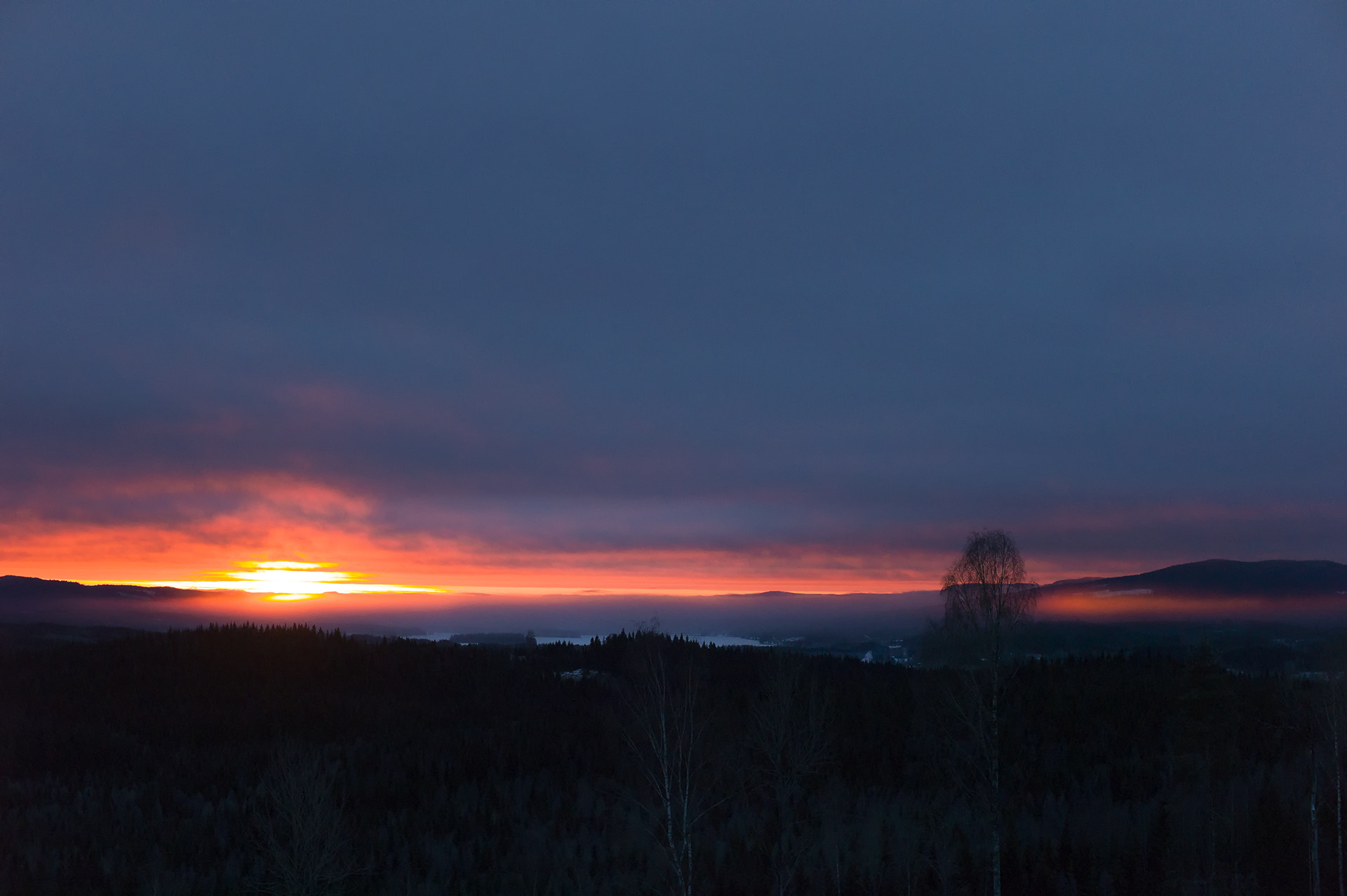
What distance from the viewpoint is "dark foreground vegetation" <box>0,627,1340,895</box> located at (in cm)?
4812

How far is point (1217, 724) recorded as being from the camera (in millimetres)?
A: 58062

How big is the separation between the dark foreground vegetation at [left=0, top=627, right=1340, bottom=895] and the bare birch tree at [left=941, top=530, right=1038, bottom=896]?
94 centimetres

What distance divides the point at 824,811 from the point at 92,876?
4810 centimetres

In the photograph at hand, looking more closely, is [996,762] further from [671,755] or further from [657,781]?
[671,755]

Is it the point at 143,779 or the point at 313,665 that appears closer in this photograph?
the point at 143,779

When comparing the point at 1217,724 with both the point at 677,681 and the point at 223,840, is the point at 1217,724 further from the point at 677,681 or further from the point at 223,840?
the point at 223,840

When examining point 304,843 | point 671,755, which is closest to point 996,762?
point 671,755

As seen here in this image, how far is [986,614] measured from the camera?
36.8m

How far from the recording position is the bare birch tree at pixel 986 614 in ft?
119

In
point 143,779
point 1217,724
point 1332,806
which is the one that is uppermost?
point 1217,724

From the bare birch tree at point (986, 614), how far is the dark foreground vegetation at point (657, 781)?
939 mm

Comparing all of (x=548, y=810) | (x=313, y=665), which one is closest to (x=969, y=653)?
(x=548, y=810)

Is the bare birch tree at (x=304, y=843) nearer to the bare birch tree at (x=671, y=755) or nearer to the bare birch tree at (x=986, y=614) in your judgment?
the bare birch tree at (x=671, y=755)

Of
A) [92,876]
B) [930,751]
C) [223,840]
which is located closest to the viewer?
[92,876]
